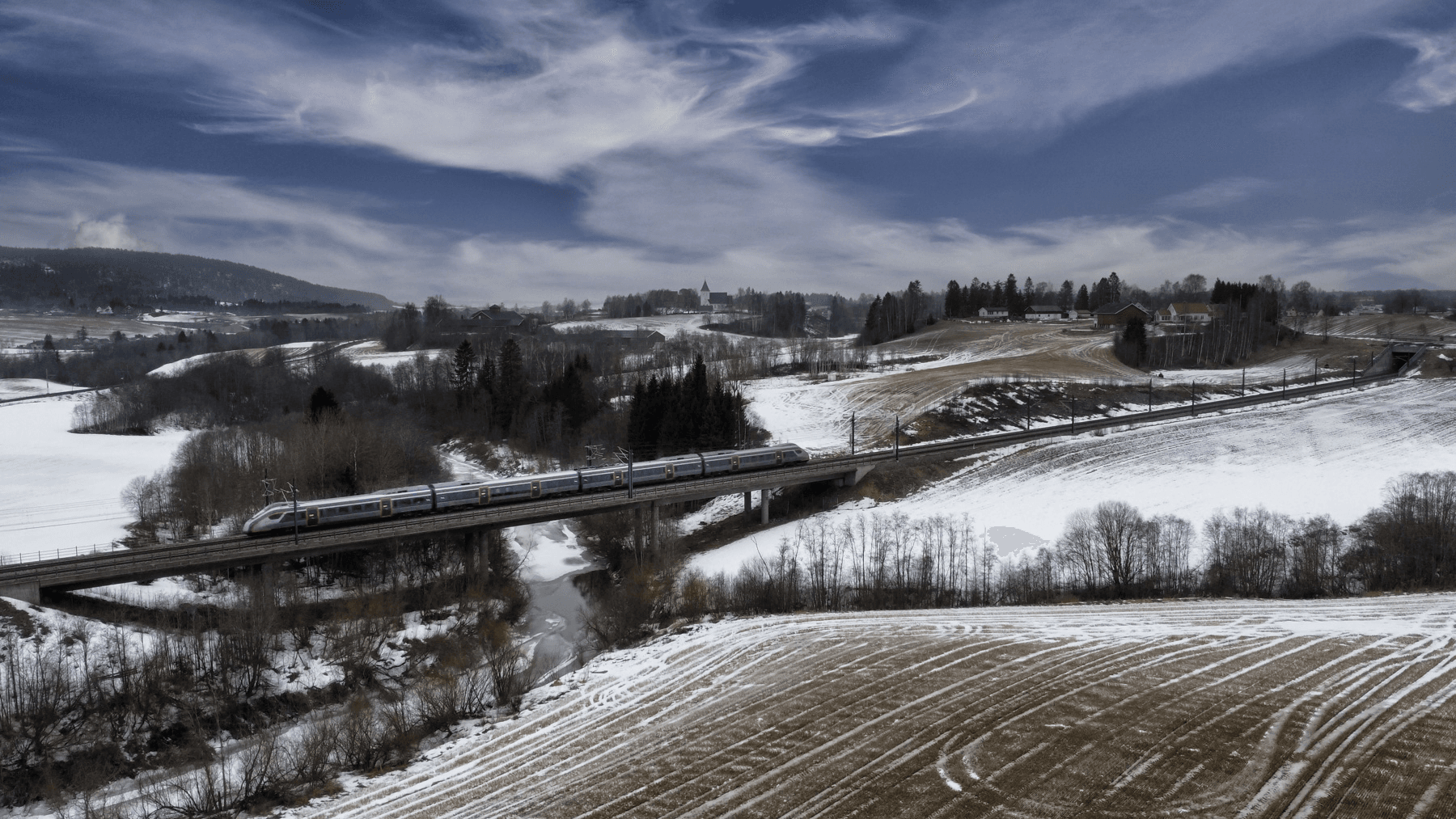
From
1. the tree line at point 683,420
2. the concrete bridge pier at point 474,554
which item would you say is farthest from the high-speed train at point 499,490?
the tree line at point 683,420

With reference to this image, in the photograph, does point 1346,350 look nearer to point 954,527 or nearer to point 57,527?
point 954,527

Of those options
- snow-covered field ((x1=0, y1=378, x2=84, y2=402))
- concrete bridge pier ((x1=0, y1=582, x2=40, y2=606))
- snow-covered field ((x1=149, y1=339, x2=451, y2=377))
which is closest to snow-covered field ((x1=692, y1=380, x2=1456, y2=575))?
concrete bridge pier ((x1=0, y1=582, x2=40, y2=606))

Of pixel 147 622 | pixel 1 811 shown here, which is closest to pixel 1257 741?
pixel 1 811

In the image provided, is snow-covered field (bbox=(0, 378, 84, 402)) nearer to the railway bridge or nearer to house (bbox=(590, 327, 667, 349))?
house (bbox=(590, 327, 667, 349))

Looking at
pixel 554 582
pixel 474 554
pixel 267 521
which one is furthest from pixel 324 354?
pixel 267 521

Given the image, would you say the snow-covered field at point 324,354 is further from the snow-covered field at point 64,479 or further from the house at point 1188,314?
the house at point 1188,314

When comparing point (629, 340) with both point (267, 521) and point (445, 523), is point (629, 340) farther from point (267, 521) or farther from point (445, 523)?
point (267, 521)
